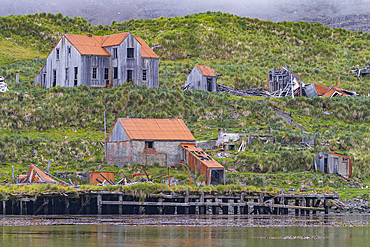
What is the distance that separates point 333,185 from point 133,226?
22270 millimetres

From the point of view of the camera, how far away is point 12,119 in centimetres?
7438

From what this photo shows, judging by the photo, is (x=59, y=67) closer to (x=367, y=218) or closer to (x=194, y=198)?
(x=194, y=198)

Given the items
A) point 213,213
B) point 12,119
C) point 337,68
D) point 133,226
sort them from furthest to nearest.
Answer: point 337,68 < point 12,119 < point 213,213 < point 133,226

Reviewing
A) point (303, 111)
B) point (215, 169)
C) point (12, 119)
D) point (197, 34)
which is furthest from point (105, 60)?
point (197, 34)

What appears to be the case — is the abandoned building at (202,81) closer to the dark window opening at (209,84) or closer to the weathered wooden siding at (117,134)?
the dark window opening at (209,84)

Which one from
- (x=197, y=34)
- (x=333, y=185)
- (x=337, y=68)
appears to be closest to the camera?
(x=333, y=185)

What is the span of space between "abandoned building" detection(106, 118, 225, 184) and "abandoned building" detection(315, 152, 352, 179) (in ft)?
30.6

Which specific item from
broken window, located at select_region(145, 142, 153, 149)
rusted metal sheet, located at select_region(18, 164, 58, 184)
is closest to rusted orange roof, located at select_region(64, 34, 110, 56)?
broken window, located at select_region(145, 142, 153, 149)

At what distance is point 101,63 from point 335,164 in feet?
89.4

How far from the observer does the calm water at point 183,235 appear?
3803 cm

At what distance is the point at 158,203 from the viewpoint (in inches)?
2176

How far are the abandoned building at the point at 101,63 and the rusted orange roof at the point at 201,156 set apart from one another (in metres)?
19.2

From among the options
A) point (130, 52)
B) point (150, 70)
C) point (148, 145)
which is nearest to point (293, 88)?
point (150, 70)

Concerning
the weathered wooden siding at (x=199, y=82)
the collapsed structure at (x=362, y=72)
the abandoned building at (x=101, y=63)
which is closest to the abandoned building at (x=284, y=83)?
the weathered wooden siding at (x=199, y=82)
